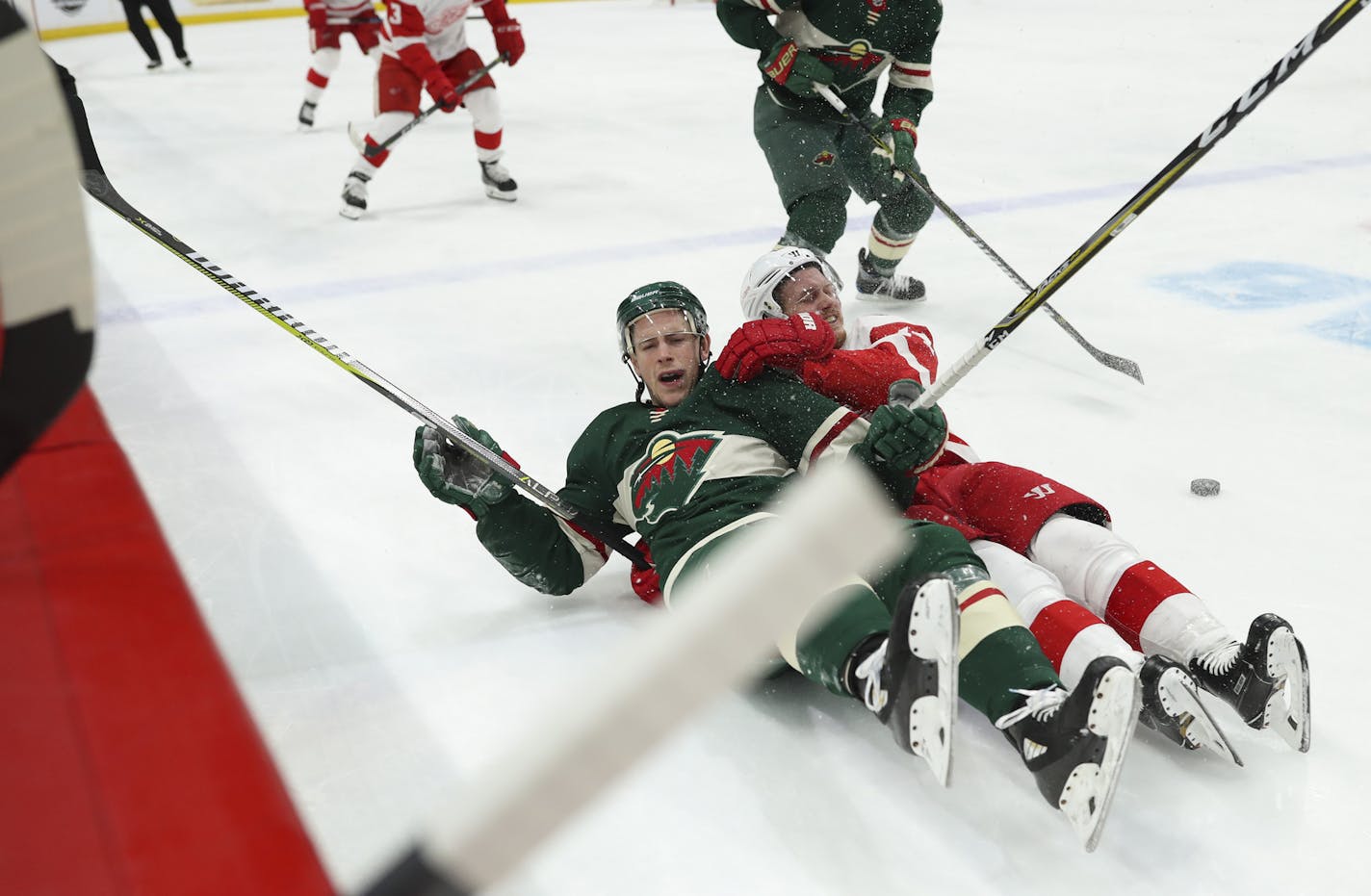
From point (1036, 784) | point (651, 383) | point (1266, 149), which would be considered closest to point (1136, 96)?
point (1266, 149)

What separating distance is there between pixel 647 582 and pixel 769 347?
14.6 inches

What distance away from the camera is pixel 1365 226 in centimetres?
375

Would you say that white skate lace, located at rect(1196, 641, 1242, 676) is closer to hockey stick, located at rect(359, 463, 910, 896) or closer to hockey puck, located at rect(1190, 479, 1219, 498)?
hockey puck, located at rect(1190, 479, 1219, 498)

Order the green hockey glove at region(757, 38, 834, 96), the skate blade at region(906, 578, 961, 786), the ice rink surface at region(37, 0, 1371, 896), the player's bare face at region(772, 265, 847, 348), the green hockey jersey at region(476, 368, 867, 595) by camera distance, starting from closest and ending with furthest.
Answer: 1. the skate blade at region(906, 578, 961, 786)
2. the ice rink surface at region(37, 0, 1371, 896)
3. the green hockey jersey at region(476, 368, 867, 595)
4. the player's bare face at region(772, 265, 847, 348)
5. the green hockey glove at region(757, 38, 834, 96)

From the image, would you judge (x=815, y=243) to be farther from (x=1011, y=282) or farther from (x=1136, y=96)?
(x=1136, y=96)

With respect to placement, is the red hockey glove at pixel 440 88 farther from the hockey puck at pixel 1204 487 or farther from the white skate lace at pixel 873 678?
the white skate lace at pixel 873 678

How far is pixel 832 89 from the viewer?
3.05 m

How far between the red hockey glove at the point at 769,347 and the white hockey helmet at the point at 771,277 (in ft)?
0.98

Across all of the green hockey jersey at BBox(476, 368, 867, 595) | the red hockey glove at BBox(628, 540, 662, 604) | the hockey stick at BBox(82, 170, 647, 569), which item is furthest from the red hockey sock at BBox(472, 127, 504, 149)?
the red hockey glove at BBox(628, 540, 662, 604)

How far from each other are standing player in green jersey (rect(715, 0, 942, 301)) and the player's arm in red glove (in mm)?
1632

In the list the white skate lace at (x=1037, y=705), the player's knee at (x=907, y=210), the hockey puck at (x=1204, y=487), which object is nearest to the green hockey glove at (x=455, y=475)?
the white skate lace at (x=1037, y=705)

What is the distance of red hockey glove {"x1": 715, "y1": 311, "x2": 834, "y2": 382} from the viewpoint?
1742 mm

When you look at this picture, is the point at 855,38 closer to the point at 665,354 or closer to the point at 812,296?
the point at 812,296

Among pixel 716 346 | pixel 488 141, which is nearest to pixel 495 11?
pixel 488 141
